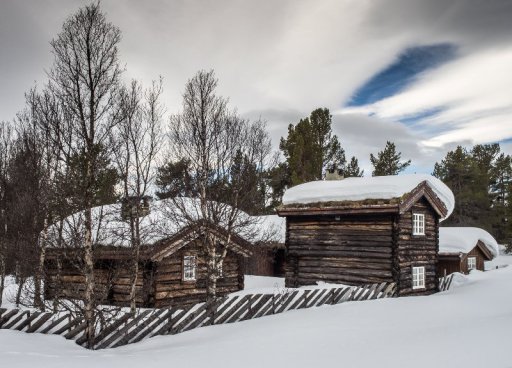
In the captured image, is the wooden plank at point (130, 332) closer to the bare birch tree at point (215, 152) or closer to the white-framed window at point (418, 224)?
the bare birch tree at point (215, 152)

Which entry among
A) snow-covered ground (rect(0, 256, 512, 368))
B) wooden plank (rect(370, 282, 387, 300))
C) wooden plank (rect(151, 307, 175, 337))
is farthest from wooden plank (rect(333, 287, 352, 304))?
wooden plank (rect(151, 307, 175, 337))

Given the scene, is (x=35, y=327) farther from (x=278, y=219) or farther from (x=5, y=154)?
(x=278, y=219)

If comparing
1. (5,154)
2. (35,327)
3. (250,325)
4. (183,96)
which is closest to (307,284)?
(250,325)

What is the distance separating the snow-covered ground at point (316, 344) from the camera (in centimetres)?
893

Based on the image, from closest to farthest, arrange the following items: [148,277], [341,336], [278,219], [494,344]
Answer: [494,344] → [341,336] → [148,277] → [278,219]

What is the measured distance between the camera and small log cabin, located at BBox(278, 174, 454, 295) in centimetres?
2031

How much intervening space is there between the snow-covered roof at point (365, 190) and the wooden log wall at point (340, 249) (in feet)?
3.21

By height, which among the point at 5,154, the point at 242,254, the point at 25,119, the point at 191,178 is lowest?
the point at 242,254

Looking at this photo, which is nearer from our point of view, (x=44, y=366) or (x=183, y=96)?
(x=44, y=366)

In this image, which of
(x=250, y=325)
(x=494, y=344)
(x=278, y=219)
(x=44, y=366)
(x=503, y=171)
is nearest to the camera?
(x=44, y=366)

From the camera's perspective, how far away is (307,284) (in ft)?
73.8

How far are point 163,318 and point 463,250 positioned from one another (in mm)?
29940

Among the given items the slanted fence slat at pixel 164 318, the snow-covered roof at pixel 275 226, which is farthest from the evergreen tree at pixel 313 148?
the slanted fence slat at pixel 164 318

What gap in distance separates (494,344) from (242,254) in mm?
13680
